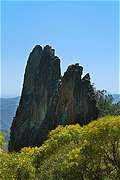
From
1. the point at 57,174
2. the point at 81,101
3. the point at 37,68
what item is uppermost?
the point at 37,68

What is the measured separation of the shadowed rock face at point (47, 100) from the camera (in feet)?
469

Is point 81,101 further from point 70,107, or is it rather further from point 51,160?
point 51,160

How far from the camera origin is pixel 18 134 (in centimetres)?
15662

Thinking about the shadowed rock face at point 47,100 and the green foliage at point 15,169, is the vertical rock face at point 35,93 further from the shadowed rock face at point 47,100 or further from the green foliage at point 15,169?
the green foliage at point 15,169

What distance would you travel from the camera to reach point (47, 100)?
6457 inches

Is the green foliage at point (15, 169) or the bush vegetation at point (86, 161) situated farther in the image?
the green foliage at point (15, 169)

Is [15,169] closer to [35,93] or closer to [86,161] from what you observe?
[86,161]

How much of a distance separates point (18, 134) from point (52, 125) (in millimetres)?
17420

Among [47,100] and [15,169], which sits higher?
[47,100]

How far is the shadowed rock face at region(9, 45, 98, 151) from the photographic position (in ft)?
469

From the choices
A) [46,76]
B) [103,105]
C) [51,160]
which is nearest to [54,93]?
[46,76]

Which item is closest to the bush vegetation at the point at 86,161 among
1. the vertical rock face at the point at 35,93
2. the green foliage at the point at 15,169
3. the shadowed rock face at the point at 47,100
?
the green foliage at the point at 15,169

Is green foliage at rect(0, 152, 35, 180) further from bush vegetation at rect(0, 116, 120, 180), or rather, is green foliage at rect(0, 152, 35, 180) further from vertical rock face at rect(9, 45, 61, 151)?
vertical rock face at rect(9, 45, 61, 151)

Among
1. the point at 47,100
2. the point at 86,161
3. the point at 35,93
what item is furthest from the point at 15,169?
the point at 35,93
